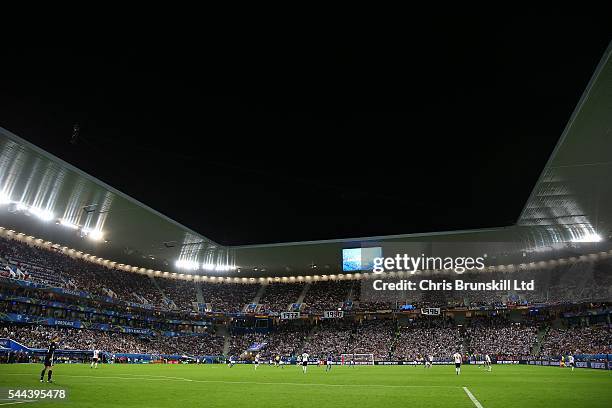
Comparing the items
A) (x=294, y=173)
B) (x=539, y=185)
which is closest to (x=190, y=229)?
(x=294, y=173)

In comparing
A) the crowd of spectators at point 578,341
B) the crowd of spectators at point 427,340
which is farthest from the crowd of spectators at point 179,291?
the crowd of spectators at point 578,341

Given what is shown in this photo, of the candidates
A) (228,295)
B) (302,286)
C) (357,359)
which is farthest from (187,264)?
(357,359)

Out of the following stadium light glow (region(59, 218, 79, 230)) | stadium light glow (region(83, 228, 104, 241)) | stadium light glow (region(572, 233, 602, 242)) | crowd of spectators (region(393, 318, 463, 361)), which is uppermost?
stadium light glow (region(572, 233, 602, 242))

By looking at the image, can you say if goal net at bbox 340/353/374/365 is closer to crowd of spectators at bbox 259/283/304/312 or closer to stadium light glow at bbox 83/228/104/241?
crowd of spectators at bbox 259/283/304/312

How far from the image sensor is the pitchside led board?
68.7 metres

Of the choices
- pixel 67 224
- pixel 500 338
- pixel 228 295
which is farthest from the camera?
pixel 228 295

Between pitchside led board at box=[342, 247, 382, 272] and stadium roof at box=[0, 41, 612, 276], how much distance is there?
1.62 meters

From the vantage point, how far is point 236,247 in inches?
2785

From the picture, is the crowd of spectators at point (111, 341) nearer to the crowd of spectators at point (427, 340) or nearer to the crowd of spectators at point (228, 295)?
the crowd of spectators at point (228, 295)

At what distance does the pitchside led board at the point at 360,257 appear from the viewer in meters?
68.7

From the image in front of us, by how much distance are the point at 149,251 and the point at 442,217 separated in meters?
45.4

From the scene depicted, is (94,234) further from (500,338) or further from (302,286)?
(500,338)

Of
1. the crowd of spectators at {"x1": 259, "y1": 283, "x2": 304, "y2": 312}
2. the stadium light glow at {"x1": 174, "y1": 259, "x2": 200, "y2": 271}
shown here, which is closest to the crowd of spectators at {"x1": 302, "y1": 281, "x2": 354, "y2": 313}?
the crowd of spectators at {"x1": 259, "y1": 283, "x2": 304, "y2": 312}

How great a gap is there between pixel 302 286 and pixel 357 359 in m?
24.8
